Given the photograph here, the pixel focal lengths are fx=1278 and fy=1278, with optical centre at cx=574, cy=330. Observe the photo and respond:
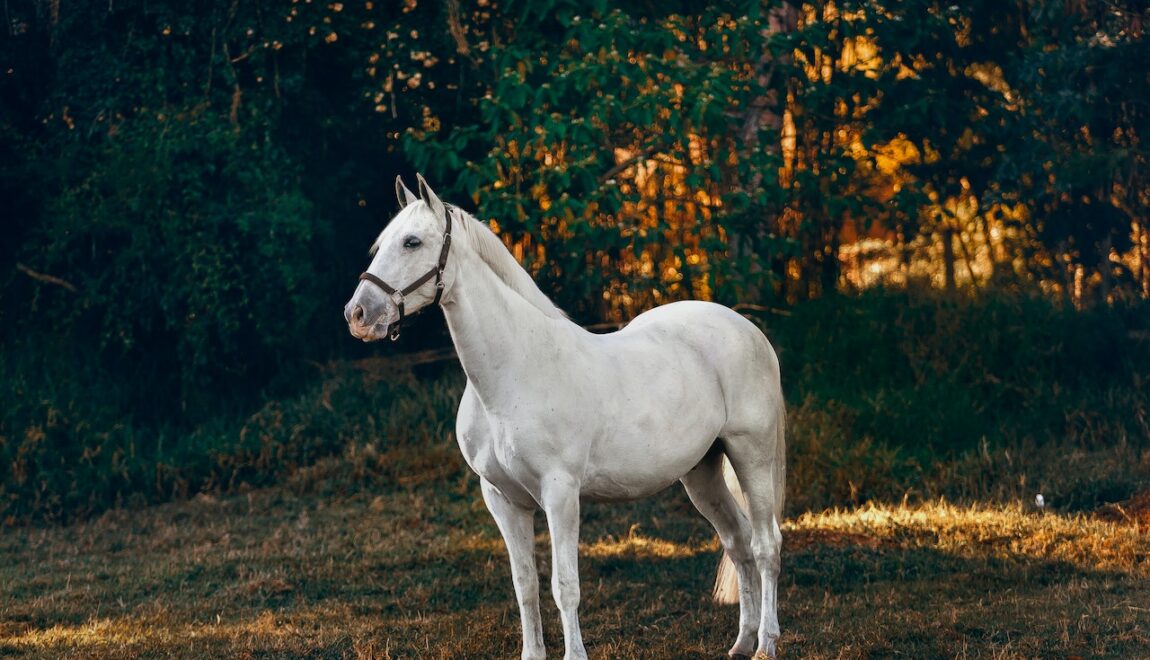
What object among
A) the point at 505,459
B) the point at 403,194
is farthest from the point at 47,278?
the point at 505,459

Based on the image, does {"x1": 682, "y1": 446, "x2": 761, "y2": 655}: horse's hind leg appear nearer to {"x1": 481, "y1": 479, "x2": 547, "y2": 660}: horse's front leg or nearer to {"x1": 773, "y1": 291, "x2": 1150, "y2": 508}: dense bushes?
{"x1": 481, "y1": 479, "x2": 547, "y2": 660}: horse's front leg

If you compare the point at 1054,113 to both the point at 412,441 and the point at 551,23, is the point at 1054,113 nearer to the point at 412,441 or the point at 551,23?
the point at 551,23

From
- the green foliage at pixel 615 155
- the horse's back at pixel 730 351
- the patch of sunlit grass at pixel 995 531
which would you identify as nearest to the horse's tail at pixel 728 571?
the horse's back at pixel 730 351

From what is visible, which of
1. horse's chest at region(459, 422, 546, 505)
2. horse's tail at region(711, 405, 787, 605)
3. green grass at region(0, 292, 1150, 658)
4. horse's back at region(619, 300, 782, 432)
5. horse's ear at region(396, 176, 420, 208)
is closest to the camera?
horse's chest at region(459, 422, 546, 505)

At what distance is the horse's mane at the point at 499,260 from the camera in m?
4.96

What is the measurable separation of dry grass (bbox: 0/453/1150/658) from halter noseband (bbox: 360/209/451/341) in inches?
71.6

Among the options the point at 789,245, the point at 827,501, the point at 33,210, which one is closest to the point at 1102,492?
the point at 827,501

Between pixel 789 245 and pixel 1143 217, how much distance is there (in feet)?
12.4

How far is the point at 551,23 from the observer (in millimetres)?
11883

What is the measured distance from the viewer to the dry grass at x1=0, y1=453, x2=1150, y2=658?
5934 mm

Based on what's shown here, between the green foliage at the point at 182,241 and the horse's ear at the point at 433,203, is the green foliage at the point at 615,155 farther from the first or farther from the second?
the horse's ear at the point at 433,203

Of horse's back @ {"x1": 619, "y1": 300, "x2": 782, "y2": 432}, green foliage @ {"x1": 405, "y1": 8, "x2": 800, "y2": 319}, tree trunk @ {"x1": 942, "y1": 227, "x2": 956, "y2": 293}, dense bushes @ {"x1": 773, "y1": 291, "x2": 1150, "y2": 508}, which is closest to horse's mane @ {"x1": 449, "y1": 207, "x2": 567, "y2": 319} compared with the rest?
horse's back @ {"x1": 619, "y1": 300, "x2": 782, "y2": 432}

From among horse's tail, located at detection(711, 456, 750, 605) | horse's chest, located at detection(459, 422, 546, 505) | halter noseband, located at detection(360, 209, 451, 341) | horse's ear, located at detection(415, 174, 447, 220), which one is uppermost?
horse's ear, located at detection(415, 174, 447, 220)

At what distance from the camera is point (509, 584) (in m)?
7.36
